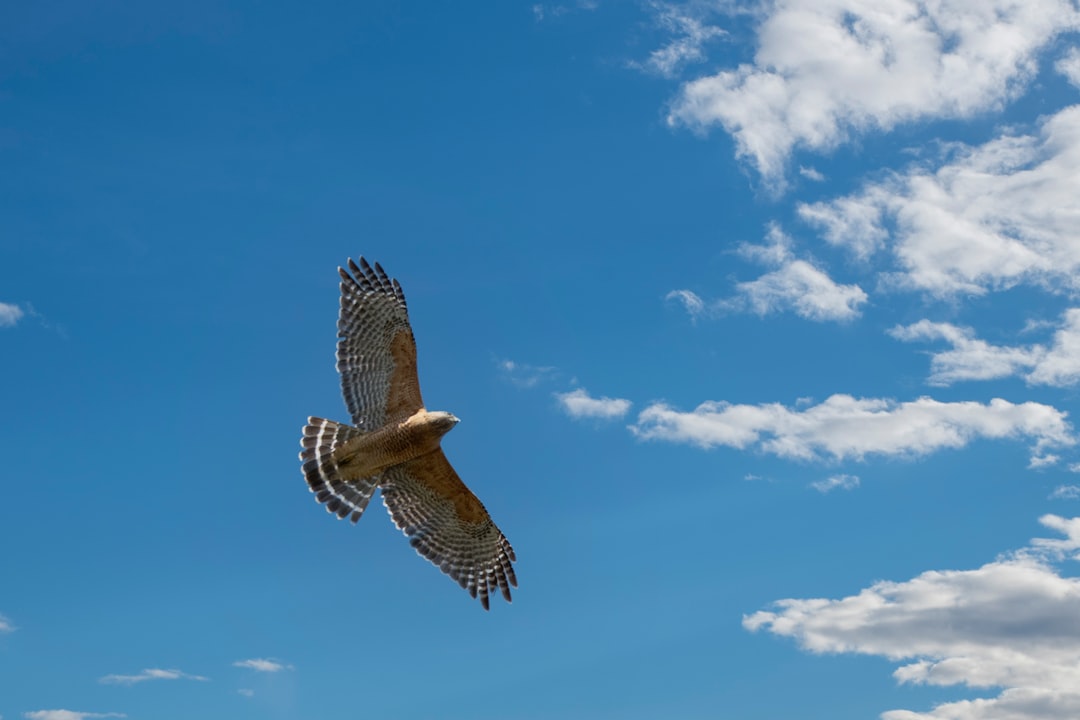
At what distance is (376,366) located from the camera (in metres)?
20.8

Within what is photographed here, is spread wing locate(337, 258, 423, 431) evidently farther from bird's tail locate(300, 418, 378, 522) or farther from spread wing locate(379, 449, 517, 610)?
spread wing locate(379, 449, 517, 610)

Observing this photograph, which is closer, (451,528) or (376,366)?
(376,366)

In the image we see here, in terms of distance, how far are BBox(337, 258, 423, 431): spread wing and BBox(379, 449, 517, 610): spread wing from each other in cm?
120

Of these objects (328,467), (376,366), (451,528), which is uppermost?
(376,366)

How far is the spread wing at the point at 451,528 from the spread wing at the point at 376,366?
120 cm

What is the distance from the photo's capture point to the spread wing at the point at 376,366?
67.9 ft

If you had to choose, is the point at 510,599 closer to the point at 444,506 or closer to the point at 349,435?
the point at 444,506

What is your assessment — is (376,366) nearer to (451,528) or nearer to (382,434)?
(382,434)

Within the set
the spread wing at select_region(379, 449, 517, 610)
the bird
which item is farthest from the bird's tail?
the spread wing at select_region(379, 449, 517, 610)

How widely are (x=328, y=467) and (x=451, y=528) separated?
2.83 meters

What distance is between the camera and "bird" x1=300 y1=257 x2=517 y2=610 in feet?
67.3

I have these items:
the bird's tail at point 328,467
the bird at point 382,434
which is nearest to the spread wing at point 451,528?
the bird at point 382,434

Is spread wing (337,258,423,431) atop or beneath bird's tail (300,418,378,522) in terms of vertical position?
Result: atop

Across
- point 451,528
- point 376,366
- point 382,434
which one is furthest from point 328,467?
point 451,528
